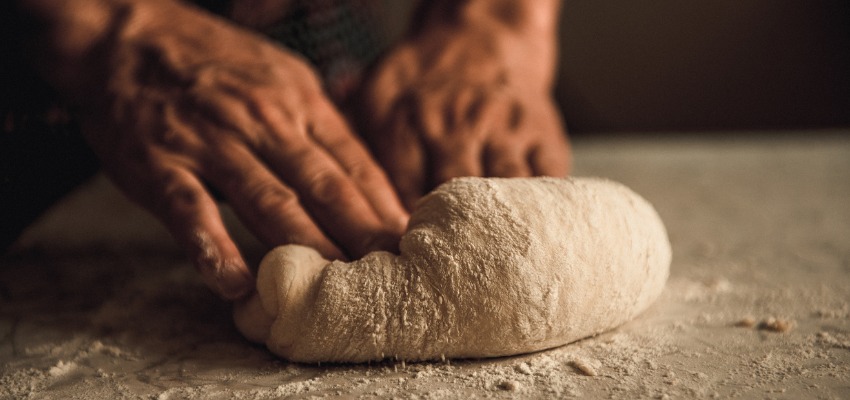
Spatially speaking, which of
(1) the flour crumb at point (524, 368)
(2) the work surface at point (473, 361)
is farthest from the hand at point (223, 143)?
(1) the flour crumb at point (524, 368)

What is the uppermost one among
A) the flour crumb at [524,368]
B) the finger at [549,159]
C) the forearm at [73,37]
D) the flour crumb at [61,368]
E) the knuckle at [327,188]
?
the forearm at [73,37]

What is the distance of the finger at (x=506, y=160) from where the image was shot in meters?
1.18

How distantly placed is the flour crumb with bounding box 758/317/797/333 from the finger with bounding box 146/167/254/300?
0.71 m

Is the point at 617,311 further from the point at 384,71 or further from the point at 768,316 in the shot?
the point at 384,71

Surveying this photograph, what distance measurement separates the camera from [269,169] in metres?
1.06

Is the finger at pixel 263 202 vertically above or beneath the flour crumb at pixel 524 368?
above

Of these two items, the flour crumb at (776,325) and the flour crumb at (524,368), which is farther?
the flour crumb at (776,325)

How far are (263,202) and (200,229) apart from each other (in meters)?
0.10

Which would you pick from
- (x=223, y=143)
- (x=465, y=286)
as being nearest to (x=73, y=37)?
(x=223, y=143)

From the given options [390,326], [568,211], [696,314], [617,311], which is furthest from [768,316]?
[390,326]

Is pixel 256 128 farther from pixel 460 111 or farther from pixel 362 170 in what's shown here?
pixel 460 111

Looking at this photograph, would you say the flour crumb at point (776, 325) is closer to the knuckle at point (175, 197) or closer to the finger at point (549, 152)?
the finger at point (549, 152)

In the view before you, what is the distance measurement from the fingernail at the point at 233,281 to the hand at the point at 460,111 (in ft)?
1.22

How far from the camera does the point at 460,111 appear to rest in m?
1.29
